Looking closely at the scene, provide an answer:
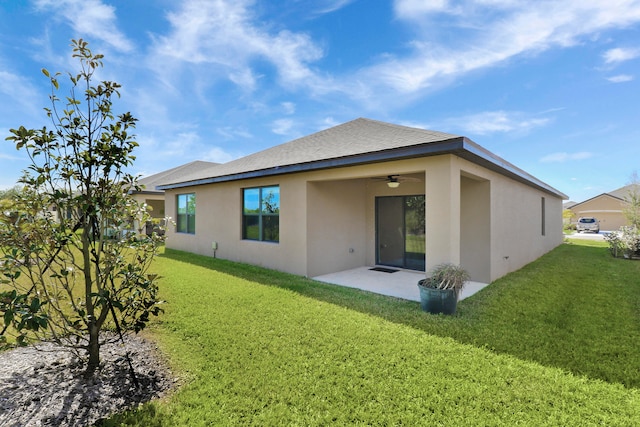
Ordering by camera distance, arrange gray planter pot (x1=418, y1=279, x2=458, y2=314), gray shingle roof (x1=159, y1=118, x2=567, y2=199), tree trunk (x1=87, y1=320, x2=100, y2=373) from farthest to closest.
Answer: gray shingle roof (x1=159, y1=118, x2=567, y2=199) < gray planter pot (x1=418, y1=279, x2=458, y2=314) < tree trunk (x1=87, y1=320, x2=100, y2=373)

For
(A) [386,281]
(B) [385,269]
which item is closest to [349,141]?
(A) [386,281]

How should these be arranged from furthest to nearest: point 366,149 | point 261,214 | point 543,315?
point 261,214 < point 366,149 < point 543,315

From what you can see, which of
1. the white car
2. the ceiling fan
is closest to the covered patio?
the ceiling fan

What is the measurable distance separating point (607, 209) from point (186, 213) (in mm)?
48589

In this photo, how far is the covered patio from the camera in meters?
6.66

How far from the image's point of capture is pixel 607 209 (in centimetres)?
3691

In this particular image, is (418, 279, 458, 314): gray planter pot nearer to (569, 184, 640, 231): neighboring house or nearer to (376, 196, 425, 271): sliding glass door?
(376, 196, 425, 271): sliding glass door

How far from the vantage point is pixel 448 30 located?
7992 mm

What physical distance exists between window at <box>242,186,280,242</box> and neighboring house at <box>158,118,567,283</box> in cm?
3

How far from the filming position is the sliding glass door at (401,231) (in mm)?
8945

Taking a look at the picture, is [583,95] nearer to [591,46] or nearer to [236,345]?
[591,46]

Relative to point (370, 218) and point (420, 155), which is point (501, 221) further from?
point (420, 155)

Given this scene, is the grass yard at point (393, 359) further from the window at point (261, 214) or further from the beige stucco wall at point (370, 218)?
the window at point (261, 214)

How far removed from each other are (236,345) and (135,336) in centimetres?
165
